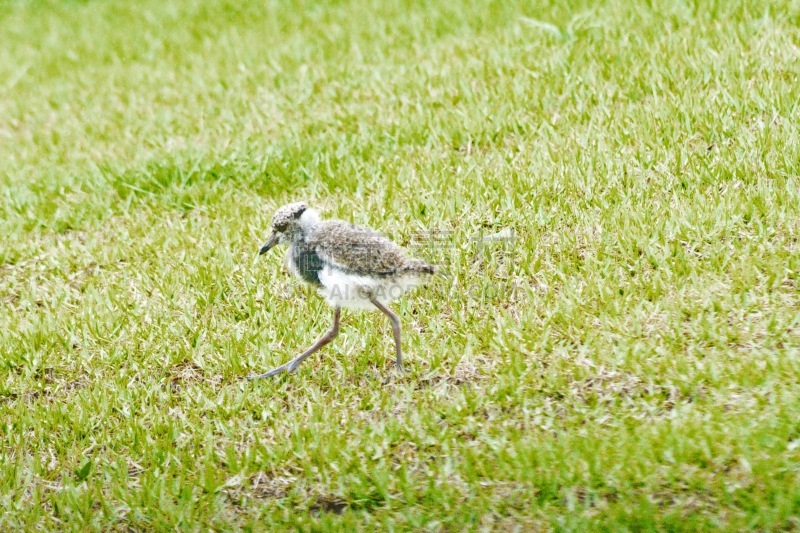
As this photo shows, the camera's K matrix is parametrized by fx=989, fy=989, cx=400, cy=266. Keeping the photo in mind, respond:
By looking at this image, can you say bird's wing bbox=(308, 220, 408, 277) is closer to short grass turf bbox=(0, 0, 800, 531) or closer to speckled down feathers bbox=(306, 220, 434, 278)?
speckled down feathers bbox=(306, 220, 434, 278)

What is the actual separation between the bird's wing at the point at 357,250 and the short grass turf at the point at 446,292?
565mm

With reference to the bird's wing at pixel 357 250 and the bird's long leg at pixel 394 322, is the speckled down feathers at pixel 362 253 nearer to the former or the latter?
the bird's wing at pixel 357 250

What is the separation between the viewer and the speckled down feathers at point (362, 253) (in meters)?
5.42

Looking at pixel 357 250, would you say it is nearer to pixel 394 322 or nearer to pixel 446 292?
pixel 394 322

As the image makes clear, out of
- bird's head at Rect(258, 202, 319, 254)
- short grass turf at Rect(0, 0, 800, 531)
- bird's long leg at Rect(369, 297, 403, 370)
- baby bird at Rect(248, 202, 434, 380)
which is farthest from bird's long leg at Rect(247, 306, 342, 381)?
bird's head at Rect(258, 202, 319, 254)

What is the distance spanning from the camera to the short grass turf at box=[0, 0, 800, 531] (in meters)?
4.80

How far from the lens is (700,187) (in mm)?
6504

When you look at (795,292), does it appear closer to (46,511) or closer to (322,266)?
(322,266)

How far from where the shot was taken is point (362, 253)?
215 inches

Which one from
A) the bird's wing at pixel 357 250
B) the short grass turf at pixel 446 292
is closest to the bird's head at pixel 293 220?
the bird's wing at pixel 357 250

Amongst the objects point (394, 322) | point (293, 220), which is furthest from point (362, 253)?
point (293, 220)

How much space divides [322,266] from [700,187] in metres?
2.63

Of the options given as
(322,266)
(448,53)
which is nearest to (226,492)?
(322,266)

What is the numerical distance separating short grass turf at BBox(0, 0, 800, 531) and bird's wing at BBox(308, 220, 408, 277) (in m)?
0.56
